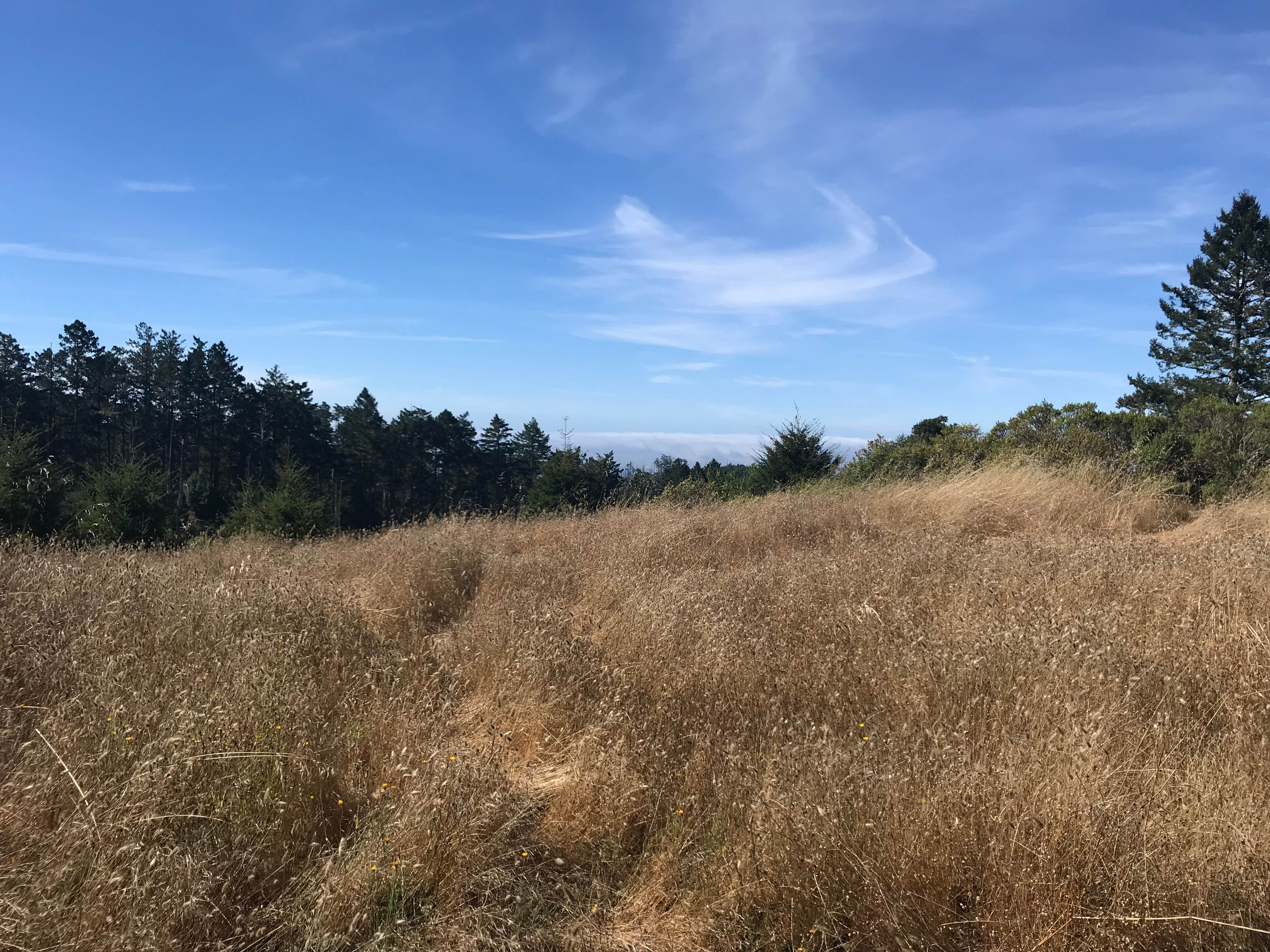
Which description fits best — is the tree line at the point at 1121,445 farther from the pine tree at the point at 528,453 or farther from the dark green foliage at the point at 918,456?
the pine tree at the point at 528,453

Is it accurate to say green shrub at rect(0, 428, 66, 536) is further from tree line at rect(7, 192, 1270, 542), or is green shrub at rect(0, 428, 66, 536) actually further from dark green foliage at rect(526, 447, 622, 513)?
dark green foliage at rect(526, 447, 622, 513)

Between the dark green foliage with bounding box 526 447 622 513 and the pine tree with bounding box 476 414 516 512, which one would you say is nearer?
the dark green foliage with bounding box 526 447 622 513

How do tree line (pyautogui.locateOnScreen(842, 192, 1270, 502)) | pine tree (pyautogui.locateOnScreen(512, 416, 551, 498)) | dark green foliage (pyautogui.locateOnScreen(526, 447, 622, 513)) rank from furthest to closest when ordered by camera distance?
pine tree (pyautogui.locateOnScreen(512, 416, 551, 498)) → dark green foliage (pyautogui.locateOnScreen(526, 447, 622, 513)) → tree line (pyautogui.locateOnScreen(842, 192, 1270, 502))

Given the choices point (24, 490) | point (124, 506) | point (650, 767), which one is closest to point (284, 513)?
point (124, 506)

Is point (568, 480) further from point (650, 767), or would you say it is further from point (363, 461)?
point (363, 461)

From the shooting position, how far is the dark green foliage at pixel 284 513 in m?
13.1

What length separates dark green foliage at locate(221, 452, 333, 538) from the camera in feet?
42.9

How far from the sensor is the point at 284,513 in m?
13.6

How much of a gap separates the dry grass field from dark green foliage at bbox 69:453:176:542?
806cm

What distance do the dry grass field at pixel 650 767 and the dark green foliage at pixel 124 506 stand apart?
806 centimetres

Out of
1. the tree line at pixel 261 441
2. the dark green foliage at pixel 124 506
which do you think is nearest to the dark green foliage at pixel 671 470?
the tree line at pixel 261 441

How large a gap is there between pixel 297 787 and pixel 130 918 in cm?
71

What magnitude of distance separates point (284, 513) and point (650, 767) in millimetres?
12743

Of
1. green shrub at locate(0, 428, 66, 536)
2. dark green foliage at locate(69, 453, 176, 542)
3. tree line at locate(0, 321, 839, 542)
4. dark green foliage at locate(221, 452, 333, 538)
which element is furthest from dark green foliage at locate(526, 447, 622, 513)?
green shrub at locate(0, 428, 66, 536)
